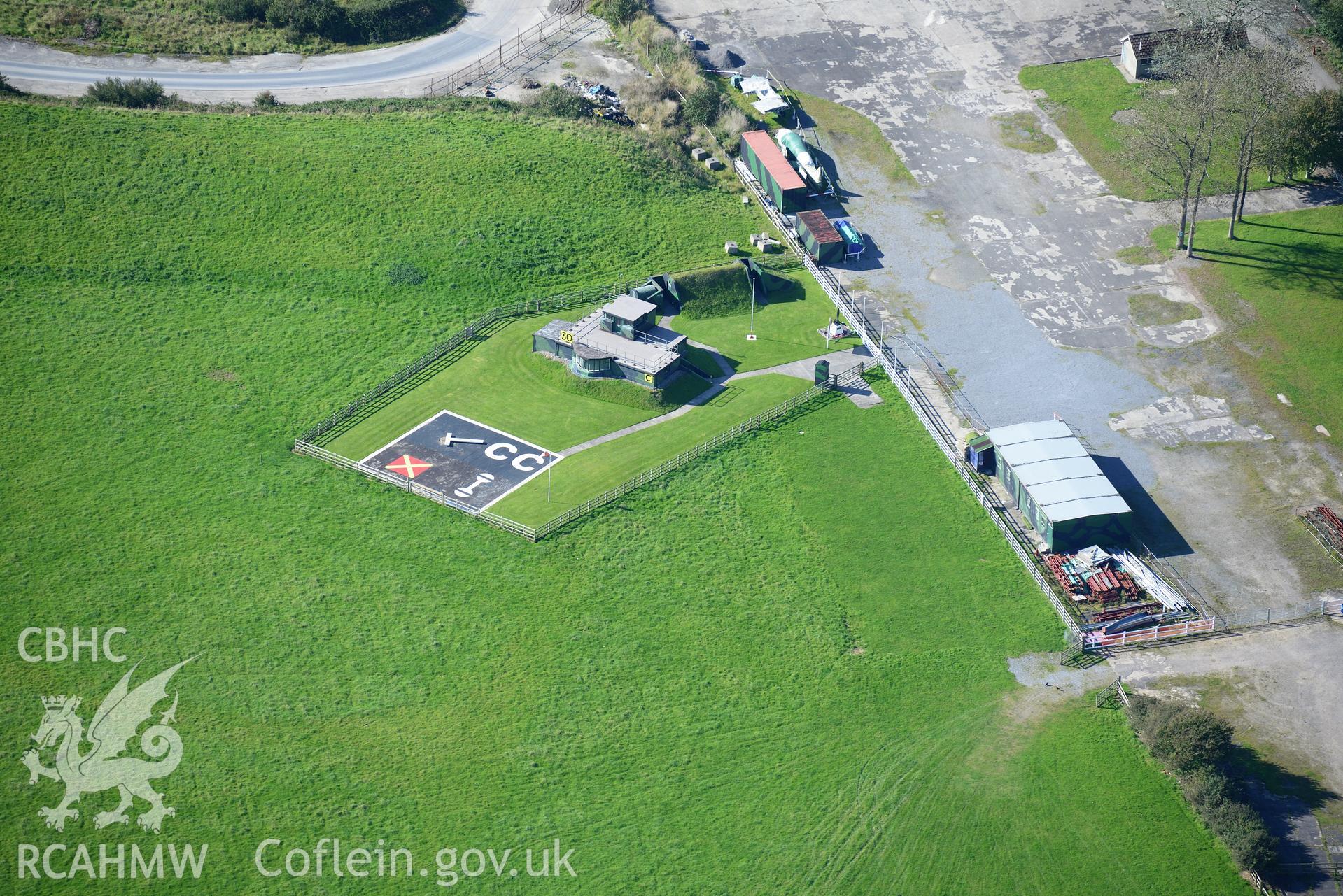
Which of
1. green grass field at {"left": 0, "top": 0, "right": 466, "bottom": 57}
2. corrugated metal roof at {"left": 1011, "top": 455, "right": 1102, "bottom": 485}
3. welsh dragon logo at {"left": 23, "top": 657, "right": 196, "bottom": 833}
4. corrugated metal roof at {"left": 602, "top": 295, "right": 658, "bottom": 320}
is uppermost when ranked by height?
green grass field at {"left": 0, "top": 0, "right": 466, "bottom": 57}

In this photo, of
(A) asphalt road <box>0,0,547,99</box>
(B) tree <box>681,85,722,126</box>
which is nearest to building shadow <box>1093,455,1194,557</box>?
(B) tree <box>681,85,722,126</box>

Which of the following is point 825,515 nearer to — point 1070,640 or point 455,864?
point 1070,640

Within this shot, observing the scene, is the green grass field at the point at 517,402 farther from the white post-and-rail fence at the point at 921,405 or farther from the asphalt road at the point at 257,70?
the asphalt road at the point at 257,70

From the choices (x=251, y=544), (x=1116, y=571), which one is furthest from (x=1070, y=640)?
(x=251, y=544)

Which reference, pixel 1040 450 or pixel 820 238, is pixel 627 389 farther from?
pixel 1040 450

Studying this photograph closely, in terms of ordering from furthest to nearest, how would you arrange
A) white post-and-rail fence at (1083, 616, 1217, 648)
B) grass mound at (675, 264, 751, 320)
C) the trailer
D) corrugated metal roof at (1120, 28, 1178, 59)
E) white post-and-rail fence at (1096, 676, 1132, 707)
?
corrugated metal roof at (1120, 28, 1178, 59) → the trailer → grass mound at (675, 264, 751, 320) → white post-and-rail fence at (1083, 616, 1217, 648) → white post-and-rail fence at (1096, 676, 1132, 707)

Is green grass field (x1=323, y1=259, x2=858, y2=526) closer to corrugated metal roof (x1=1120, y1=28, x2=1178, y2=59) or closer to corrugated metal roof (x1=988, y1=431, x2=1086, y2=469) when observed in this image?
corrugated metal roof (x1=988, y1=431, x2=1086, y2=469)

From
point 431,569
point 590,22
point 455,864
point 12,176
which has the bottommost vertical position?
point 455,864
